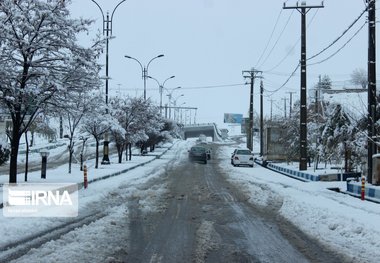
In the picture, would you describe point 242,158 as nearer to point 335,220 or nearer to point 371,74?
point 371,74

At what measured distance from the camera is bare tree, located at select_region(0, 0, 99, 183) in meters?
17.4

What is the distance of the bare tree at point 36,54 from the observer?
17.4 meters

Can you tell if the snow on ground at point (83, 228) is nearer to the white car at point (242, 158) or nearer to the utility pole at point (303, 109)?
the utility pole at point (303, 109)

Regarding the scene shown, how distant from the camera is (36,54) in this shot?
60.0ft

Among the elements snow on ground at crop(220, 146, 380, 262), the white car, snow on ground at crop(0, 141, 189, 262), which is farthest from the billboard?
snow on ground at crop(0, 141, 189, 262)

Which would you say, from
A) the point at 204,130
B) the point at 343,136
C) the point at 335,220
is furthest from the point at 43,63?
the point at 204,130

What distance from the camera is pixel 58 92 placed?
18344mm

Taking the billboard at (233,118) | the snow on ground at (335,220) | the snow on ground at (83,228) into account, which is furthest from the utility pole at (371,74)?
the billboard at (233,118)

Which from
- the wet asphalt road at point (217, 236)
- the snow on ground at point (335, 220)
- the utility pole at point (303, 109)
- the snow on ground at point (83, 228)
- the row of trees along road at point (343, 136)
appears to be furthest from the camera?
the utility pole at point (303, 109)

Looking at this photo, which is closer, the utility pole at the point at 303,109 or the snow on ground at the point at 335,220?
the snow on ground at the point at 335,220

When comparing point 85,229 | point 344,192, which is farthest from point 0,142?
point 344,192

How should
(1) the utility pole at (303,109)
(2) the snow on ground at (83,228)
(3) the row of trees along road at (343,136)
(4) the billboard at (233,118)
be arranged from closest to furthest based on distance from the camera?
(2) the snow on ground at (83,228)
(3) the row of trees along road at (343,136)
(1) the utility pole at (303,109)
(4) the billboard at (233,118)

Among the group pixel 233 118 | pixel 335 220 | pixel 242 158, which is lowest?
pixel 335 220

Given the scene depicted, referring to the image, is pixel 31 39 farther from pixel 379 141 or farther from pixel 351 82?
pixel 351 82
